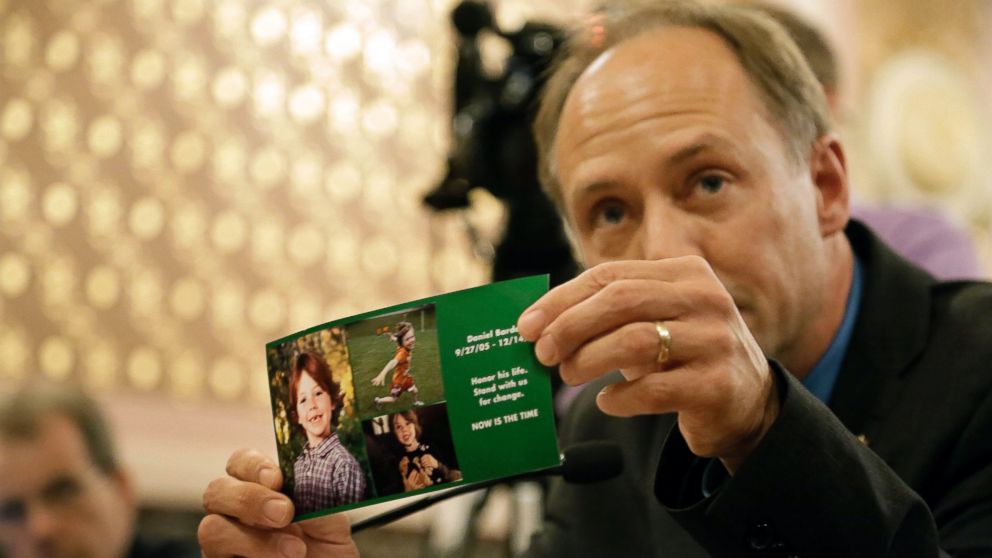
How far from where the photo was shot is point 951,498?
0.99 m

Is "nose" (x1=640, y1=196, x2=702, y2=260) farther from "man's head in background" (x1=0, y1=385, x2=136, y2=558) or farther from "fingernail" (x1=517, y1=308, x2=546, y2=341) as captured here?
"man's head in background" (x1=0, y1=385, x2=136, y2=558)

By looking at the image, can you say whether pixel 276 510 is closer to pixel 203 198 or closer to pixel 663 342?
pixel 663 342

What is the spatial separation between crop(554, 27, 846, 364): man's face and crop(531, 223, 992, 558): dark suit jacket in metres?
0.11

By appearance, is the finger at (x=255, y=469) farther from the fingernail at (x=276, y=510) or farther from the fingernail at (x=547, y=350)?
the fingernail at (x=547, y=350)

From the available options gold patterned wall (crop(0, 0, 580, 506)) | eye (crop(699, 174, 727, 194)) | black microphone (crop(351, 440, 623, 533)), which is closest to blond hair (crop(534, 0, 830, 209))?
eye (crop(699, 174, 727, 194))

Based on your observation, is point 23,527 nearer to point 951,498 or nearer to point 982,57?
point 951,498

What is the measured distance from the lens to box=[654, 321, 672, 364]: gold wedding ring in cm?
75

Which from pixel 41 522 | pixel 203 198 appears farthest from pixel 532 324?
pixel 203 198

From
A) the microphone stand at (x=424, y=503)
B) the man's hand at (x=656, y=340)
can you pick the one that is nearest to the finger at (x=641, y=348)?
the man's hand at (x=656, y=340)

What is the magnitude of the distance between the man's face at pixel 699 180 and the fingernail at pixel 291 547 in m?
0.45

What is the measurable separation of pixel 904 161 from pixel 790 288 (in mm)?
3918

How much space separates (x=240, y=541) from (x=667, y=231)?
521 millimetres

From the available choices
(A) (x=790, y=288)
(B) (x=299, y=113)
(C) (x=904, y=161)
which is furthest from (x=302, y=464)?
(C) (x=904, y=161)

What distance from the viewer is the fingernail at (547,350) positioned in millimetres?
756
